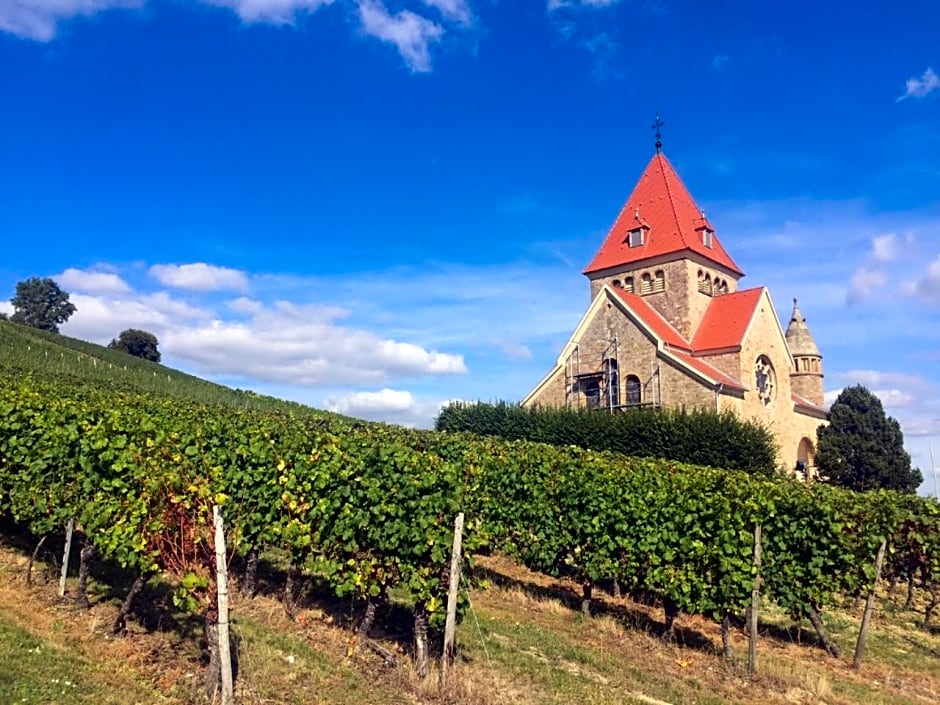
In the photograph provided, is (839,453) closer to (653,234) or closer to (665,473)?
(653,234)

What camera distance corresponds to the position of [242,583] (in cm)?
1011

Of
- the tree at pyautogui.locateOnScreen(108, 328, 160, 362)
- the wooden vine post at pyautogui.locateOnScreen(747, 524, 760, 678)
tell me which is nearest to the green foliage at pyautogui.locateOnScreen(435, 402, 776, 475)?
the wooden vine post at pyautogui.locateOnScreen(747, 524, 760, 678)

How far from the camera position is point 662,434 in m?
29.1

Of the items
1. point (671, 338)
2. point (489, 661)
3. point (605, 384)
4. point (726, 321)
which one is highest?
point (726, 321)

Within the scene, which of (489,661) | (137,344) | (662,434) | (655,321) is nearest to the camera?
(489,661)

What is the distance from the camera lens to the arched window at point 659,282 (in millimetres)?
39938

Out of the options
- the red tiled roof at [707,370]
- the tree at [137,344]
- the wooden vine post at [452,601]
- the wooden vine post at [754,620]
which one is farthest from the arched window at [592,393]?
the tree at [137,344]

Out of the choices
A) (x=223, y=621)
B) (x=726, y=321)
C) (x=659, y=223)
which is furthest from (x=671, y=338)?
(x=223, y=621)

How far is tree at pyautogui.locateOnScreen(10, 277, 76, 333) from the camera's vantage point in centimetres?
8731

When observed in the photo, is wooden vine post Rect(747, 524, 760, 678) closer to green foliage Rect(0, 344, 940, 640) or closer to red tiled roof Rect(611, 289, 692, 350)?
green foliage Rect(0, 344, 940, 640)

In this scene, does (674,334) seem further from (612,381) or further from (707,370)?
(612,381)

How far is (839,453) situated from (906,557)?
33758mm

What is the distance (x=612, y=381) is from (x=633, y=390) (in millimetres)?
1210

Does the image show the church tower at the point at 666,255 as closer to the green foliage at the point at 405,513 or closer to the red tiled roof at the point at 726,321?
the red tiled roof at the point at 726,321
